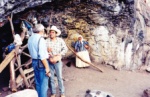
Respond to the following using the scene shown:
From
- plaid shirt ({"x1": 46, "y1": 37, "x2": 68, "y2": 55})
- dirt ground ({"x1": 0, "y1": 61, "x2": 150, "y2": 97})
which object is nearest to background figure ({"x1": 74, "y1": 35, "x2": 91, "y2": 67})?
dirt ground ({"x1": 0, "y1": 61, "x2": 150, "y2": 97})

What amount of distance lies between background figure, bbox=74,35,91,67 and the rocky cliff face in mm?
626

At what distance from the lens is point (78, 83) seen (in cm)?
812

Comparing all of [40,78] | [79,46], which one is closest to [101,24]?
[79,46]

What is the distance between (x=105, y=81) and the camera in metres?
8.53

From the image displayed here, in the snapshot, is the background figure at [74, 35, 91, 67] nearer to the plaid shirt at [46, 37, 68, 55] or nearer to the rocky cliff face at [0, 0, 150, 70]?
the rocky cliff face at [0, 0, 150, 70]

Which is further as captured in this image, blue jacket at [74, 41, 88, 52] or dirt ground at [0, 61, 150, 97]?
blue jacket at [74, 41, 88, 52]

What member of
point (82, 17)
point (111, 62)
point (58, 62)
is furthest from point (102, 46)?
point (58, 62)

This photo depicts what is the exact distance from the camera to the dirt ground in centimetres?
772

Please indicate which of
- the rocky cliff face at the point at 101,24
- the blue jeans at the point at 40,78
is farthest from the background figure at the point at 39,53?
the rocky cliff face at the point at 101,24

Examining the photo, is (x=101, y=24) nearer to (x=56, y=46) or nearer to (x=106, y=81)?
Result: (x=106, y=81)

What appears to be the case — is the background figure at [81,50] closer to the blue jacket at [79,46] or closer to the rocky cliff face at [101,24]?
the blue jacket at [79,46]

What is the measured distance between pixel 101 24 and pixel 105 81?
7.14 feet

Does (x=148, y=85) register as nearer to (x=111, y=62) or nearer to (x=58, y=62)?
(x=111, y=62)

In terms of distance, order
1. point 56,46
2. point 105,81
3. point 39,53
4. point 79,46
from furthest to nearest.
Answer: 1. point 79,46
2. point 105,81
3. point 56,46
4. point 39,53
